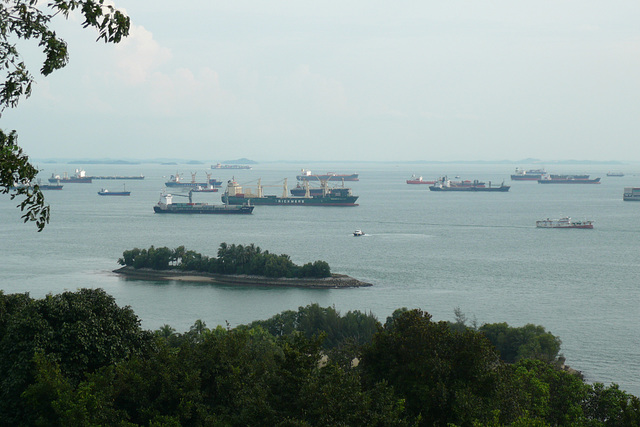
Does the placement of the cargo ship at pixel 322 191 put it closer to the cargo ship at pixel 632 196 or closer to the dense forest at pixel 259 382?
the cargo ship at pixel 632 196

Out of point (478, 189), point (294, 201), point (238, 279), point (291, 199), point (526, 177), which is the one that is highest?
point (526, 177)

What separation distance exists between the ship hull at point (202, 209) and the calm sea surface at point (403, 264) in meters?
1.17

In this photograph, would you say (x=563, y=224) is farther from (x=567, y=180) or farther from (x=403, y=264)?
(x=567, y=180)

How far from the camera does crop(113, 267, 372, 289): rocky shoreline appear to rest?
29.6 m

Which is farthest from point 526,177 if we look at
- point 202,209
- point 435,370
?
point 435,370

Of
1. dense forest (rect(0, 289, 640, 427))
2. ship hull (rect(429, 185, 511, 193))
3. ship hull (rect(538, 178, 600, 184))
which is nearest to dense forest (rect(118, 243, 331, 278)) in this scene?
dense forest (rect(0, 289, 640, 427))

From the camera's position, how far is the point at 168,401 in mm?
8438

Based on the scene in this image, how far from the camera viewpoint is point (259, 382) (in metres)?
8.66

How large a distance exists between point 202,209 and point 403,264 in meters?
33.6

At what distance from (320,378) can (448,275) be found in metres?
24.6

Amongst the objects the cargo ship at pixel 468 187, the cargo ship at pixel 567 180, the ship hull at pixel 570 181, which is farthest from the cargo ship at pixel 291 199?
the cargo ship at pixel 567 180

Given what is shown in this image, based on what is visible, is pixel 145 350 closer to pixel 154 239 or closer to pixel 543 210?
pixel 154 239

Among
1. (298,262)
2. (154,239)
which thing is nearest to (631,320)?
(298,262)

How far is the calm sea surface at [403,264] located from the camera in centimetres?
2383
